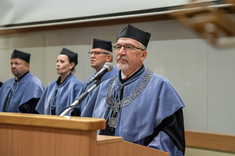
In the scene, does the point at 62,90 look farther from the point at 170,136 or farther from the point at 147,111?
the point at 170,136

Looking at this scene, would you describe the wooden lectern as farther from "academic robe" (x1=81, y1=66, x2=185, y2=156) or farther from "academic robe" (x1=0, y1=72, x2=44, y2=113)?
"academic robe" (x1=0, y1=72, x2=44, y2=113)

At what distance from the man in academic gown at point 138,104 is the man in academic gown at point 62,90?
7.70 ft

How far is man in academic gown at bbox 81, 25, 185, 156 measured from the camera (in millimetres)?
2984

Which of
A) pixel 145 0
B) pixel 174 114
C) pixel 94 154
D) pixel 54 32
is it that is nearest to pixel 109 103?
pixel 174 114

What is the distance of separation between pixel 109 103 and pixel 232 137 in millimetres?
2282

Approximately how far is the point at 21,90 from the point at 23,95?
0.46ft

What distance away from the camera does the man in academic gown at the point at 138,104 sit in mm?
2984

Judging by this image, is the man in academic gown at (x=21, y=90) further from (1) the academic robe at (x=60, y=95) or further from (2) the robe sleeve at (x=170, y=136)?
(2) the robe sleeve at (x=170, y=136)

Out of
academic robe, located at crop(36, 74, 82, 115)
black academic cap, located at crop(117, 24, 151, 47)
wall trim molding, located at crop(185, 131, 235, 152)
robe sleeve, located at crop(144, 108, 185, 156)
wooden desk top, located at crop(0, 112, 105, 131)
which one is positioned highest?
black academic cap, located at crop(117, 24, 151, 47)

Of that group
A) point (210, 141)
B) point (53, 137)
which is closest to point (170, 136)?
point (53, 137)

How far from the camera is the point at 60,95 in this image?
19.1 feet

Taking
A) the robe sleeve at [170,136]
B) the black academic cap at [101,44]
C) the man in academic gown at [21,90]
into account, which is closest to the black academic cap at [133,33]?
the robe sleeve at [170,136]

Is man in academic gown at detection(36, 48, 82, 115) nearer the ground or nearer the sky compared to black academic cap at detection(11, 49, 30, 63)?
nearer the ground

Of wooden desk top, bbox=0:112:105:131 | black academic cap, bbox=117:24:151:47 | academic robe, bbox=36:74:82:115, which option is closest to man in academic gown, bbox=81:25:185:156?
black academic cap, bbox=117:24:151:47
